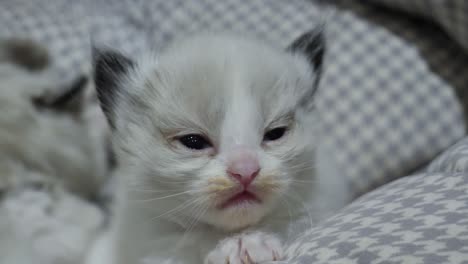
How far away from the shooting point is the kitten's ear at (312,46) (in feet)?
3.13

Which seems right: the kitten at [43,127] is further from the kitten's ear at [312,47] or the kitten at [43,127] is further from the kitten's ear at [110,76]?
the kitten's ear at [312,47]

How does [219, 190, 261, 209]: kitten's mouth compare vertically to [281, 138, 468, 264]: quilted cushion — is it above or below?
above

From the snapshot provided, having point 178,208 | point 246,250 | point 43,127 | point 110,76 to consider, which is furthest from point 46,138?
point 246,250

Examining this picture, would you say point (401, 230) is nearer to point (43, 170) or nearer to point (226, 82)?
point (226, 82)

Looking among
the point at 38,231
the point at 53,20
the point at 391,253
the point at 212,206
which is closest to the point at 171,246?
the point at 212,206

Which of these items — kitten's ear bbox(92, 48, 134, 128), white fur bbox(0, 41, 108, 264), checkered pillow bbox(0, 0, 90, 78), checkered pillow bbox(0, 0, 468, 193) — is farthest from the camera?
checkered pillow bbox(0, 0, 90, 78)

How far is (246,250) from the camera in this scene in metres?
0.73

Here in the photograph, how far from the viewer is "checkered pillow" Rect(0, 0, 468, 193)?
1.30m

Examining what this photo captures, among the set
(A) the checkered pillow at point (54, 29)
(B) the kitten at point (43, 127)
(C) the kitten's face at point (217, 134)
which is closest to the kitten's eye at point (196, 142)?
(C) the kitten's face at point (217, 134)

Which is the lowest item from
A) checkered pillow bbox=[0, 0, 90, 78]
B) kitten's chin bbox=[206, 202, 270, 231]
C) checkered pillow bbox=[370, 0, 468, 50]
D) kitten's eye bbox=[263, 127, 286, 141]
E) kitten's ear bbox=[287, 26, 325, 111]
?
kitten's chin bbox=[206, 202, 270, 231]

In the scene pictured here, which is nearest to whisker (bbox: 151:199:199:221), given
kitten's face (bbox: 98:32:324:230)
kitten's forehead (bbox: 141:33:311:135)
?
kitten's face (bbox: 98:32:324:230)

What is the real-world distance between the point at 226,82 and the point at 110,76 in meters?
0.24

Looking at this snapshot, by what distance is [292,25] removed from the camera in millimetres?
1488

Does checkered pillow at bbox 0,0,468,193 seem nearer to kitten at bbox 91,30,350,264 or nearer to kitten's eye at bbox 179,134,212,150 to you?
kitten at bbox 91,30,350,264
